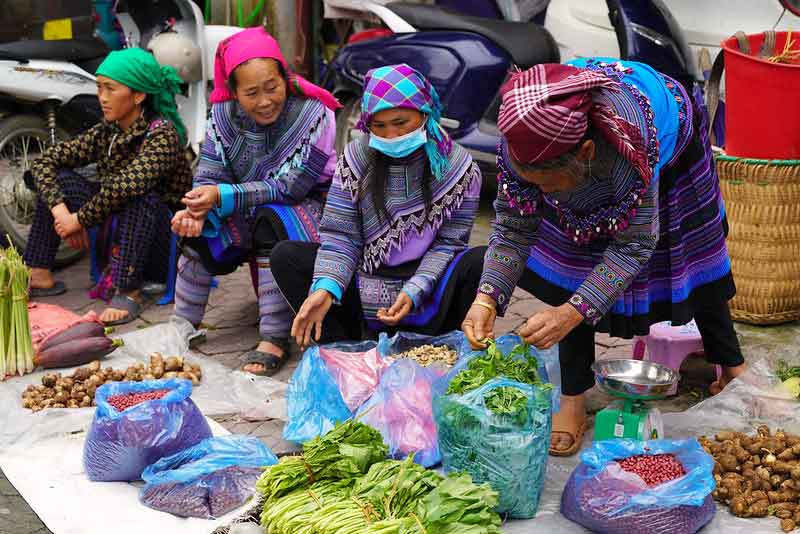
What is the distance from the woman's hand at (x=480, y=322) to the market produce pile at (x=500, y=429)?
9 centimetres

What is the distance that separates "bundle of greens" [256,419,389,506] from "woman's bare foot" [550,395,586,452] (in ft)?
2.51

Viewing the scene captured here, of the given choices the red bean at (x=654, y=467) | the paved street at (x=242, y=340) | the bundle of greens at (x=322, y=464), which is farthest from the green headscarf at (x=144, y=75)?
the red bean at (x=654, y=467)

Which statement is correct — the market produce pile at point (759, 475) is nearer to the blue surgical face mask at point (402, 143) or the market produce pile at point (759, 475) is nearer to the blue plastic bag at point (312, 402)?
the blue plastic bag at point (312, 402)

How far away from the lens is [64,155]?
5051 millimetres

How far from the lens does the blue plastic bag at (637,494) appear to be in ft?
9.17

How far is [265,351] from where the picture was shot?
431 centimetres

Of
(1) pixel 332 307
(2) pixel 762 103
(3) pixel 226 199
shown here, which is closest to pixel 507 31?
(2) pixel 762 103

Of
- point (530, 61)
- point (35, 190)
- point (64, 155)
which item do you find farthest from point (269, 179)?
point (530, 61)

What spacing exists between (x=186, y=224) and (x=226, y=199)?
203mm

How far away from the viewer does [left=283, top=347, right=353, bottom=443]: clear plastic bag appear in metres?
3.52

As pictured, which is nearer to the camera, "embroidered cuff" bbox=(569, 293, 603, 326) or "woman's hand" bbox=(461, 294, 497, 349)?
"embroidered cuff" bbox=(569, 293, 603, 326)

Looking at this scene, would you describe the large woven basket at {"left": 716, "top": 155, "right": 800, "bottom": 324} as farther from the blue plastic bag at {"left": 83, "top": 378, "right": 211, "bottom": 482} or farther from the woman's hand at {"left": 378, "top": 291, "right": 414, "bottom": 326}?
the blue plastic bag at {"left": 83, "top": 378, "right": 211, "bottom": 482}

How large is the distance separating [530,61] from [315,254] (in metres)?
2.39

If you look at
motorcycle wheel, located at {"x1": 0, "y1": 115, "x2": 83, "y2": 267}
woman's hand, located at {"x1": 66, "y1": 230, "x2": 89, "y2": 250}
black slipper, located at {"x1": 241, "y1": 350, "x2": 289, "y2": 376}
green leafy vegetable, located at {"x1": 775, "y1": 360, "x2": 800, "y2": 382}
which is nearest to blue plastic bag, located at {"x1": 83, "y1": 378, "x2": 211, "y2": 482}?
black slipper, located at {"x1": 241, "y1": 350, "x2": 289, "y2": 376}
